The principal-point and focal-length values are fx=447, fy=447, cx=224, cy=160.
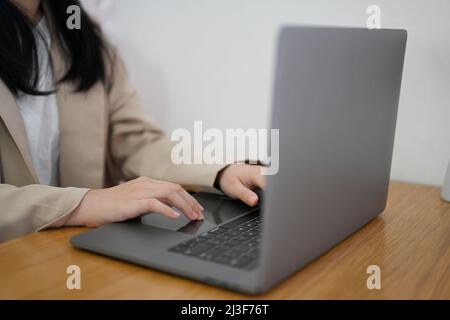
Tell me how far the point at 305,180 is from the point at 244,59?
72 centimetres

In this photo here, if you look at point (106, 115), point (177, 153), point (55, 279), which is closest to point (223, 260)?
point (55, 279)

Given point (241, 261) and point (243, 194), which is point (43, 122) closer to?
point (243, 194)

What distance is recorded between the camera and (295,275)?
50 centimetres

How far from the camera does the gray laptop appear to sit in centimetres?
41

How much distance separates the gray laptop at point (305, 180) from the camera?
412 millimetres

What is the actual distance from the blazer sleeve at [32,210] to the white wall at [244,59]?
0.45m

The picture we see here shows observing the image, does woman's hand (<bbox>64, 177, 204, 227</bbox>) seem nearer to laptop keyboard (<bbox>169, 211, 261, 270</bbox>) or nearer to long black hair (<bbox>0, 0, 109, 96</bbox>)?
laptop keyboard (<bbox>169, 211, 261, 270</bbox>)

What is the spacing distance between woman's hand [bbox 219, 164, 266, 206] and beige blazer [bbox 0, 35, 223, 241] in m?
0.03

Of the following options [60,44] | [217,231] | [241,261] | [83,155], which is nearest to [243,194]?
[217,231]

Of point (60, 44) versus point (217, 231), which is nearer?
point (217, 231)

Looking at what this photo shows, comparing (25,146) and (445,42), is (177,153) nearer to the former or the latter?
(25,146)

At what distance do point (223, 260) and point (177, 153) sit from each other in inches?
19.2

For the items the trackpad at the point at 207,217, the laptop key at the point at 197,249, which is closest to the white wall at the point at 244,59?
the trackpad at the point at 207,217

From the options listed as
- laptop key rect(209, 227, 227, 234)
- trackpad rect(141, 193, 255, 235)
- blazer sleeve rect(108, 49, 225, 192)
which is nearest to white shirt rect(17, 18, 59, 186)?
blazer sleeve rect(108, 49, 225, 192)
